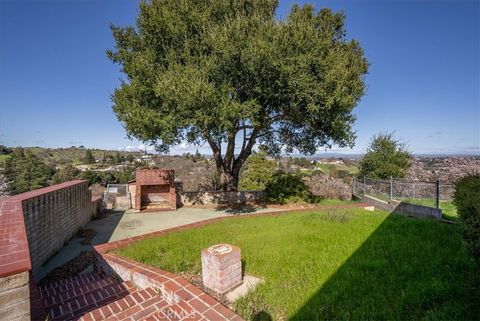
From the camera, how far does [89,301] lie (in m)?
3.52

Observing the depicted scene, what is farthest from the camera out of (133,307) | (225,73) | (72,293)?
(225,73)

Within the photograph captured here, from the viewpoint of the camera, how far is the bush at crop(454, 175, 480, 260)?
3135 millimetres

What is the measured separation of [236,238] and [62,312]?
11.2 feet

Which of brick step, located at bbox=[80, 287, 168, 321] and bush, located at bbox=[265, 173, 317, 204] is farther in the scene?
bush, located at bbox=[265, 173, 317, 204]

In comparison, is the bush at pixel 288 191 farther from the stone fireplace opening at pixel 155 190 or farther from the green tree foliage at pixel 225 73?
the stone fireplace opening at pixel 155 190

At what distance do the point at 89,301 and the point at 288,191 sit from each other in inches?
431

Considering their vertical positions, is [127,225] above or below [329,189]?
below

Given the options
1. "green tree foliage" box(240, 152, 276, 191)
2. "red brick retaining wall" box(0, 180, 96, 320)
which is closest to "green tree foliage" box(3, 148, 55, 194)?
"green tree foliage" box(240, 152, 276, 191)

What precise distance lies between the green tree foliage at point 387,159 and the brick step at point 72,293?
16.6 metres

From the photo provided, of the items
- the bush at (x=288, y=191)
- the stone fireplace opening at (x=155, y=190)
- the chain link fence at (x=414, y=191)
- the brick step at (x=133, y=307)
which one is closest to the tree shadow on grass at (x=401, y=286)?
the brick step at (x=133, y=307)

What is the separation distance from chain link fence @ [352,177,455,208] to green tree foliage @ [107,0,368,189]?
2.51 m

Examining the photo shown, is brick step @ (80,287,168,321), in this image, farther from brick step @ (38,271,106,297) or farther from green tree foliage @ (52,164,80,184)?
green tree foliage @ (52,164,80,184)

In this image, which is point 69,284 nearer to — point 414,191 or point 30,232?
point 30,232

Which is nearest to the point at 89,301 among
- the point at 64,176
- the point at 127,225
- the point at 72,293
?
the point at 72,293
